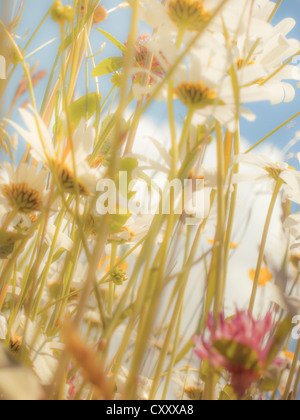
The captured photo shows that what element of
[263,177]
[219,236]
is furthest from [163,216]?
[263,177]

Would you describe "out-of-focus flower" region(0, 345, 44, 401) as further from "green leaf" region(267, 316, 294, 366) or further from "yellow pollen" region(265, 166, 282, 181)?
"yellow pollen" region(265, 166, 282, 181)

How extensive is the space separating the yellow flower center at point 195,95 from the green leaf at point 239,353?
96mm

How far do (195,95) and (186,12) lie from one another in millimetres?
37

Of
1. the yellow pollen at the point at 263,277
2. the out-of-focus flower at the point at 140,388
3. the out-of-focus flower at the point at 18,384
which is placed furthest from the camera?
the yellow pollen at the point at 263,277

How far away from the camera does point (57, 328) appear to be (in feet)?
0.89

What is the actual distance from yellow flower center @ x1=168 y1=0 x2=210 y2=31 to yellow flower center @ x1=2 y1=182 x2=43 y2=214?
107mm

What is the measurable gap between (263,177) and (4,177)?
178 mm

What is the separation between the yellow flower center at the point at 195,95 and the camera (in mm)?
162

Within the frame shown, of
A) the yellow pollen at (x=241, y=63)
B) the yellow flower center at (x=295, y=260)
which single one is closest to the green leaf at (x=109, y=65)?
the yellow pollen at (x=241, y=63)

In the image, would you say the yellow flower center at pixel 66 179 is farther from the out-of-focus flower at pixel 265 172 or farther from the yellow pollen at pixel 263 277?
the yellow pollen at pixel 263 277

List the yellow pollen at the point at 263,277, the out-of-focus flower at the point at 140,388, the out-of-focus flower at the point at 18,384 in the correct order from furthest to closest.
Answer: the yellow pollen at the point at 263,277
the out-of-focus flower at the point at 140,388
the out-of-focus flower at the point at 18,384

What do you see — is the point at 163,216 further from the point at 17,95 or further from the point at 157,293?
the point at 17,95

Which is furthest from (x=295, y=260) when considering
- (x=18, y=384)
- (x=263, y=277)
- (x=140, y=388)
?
(x=18, y=384)

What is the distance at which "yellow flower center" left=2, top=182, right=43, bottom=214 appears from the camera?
197mm
